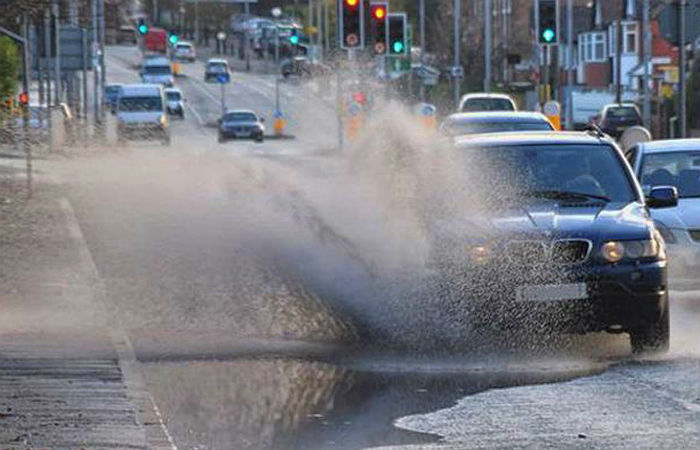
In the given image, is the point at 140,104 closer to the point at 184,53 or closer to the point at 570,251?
the point at 570,251

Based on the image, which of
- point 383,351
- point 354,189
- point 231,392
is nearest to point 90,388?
point 231,392

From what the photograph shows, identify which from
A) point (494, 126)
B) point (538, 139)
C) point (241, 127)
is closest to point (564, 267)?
point (538, 139)

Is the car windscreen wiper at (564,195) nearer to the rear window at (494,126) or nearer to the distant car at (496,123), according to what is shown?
the distant car at (496,123)

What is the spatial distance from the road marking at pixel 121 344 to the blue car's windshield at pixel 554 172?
2889 mm

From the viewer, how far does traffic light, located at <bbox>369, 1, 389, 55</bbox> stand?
4003 centimetres

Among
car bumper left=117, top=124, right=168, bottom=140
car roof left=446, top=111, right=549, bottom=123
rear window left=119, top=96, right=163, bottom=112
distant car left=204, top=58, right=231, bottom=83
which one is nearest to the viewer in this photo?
car roof left=446, top=111, right=549, bottom=123

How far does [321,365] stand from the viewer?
40.4 ft

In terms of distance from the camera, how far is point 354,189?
2005cm

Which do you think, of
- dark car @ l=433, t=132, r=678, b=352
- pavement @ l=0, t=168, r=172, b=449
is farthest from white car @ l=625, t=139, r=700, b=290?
pavement @ l=0, t=168, r=172, b=449

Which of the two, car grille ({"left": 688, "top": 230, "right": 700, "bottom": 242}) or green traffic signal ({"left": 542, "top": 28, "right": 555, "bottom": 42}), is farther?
green traffic signal ({"left": 542, "top": 28, "right": 555, "bottom": 42})

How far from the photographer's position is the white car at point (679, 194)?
17.5 m

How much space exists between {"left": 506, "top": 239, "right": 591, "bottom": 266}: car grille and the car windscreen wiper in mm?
924

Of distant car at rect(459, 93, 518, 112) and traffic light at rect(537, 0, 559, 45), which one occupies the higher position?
traffic light at rect(537, 0, 559, 45)

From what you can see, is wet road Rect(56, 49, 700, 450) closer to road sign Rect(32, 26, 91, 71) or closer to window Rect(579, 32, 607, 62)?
road sign Rect(32, 26, 91, 71)
